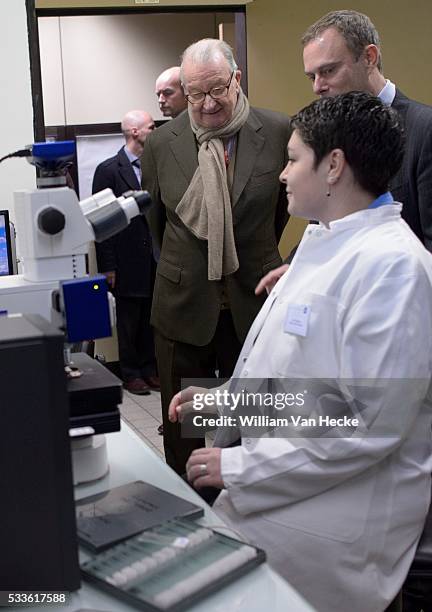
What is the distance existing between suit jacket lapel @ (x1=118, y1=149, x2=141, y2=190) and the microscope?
330 cm

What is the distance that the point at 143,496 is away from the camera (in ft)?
4.40

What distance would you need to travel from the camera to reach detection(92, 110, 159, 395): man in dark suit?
186 inches

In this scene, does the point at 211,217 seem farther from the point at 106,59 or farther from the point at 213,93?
the point at 106,59

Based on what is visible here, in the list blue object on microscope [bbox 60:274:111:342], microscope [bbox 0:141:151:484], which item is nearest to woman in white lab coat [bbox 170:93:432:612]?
microscope [bbox 0:141:151:484]

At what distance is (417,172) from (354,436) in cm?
96

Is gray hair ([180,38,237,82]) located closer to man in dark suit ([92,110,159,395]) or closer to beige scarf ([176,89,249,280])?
beige scarf ([176,89,249,280])

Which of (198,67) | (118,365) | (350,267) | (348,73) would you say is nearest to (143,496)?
(350,267)

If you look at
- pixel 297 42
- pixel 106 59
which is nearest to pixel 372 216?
pixel 297 42

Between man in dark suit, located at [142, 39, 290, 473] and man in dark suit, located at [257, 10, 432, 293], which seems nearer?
man in dark suit, located at [257, 10, 432, 293]

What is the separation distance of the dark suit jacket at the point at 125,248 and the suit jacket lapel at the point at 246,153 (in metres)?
2.03

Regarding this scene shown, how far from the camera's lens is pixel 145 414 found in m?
4.43

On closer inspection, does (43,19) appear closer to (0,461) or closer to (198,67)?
(198,67)

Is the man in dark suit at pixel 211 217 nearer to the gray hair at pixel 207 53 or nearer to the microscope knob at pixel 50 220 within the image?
the gray hair at pixel 207 53

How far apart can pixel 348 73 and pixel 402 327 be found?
3.36ft
